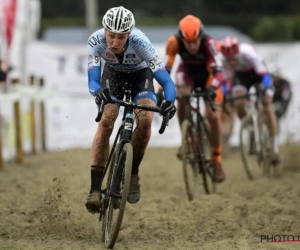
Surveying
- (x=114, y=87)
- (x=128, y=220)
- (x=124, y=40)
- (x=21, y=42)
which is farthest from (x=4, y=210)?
(x=21, y=42)

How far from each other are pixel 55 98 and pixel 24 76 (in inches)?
64.8

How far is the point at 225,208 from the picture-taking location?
7.96 m

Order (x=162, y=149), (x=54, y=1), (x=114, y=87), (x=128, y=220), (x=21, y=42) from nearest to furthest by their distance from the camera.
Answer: (x=114, y=87) → (x=128, y=220) → (x=21, y=42) → (x=162, y=149) → (x=54, y=1)

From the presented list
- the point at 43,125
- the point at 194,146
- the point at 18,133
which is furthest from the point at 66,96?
the point at 194,146

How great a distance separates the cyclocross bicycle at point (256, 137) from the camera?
11.3 m

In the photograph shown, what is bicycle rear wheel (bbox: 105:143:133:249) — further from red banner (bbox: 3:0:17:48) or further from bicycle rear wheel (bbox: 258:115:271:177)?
red banner (bbox: 3:0:17:48)

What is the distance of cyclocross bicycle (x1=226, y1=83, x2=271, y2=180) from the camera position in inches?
445

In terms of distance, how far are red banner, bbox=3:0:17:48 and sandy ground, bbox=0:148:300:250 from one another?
4052mm

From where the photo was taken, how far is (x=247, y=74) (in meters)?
11.7

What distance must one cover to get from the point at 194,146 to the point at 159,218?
6.20ft

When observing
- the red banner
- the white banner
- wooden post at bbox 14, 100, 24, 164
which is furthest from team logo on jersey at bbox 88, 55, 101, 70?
the white banner

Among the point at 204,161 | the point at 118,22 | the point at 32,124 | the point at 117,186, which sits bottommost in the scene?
the point at 32,124

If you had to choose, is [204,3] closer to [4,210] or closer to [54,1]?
[54,1]

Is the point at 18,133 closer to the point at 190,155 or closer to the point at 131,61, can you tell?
the point at 190,155
